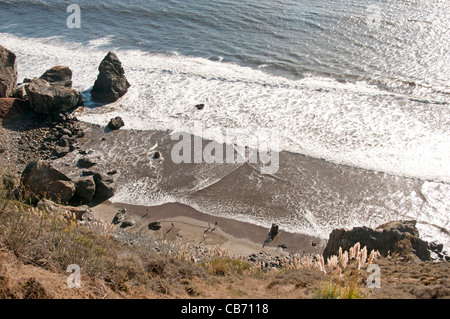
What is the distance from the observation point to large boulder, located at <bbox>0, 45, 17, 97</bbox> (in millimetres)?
18922

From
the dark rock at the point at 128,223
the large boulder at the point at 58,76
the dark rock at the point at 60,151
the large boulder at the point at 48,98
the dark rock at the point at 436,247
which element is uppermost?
the large boulder at the point at 58,76

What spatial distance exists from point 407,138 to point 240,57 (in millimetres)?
13629

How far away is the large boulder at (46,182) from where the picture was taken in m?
13.3

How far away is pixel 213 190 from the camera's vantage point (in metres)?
14.7

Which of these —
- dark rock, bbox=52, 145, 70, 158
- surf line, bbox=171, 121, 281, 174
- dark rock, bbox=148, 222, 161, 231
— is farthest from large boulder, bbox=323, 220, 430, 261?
dark rock, bbox=52, 145, 70, 158

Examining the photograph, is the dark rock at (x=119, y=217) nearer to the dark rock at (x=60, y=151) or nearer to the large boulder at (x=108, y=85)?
the dark rock at (x=60, y=151)

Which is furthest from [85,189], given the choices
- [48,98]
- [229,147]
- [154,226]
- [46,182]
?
[48,98]

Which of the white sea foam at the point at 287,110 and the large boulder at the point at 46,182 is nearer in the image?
the large boulder at the point at 46,182

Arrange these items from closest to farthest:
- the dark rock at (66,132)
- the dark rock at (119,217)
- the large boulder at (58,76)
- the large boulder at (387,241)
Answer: the large boulder at (387,241) → the dark rock at (119,217) → the dark rock at (66,132) → the large boulder at (58,76)

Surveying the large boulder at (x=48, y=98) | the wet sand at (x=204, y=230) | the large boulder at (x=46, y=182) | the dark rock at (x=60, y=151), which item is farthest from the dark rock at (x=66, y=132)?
the wet sand at (x=204, y=230)

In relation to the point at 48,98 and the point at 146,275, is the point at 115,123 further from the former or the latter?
the point at 146,275

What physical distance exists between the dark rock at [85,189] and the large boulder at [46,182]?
0.93 ft

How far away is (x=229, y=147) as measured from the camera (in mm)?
17062

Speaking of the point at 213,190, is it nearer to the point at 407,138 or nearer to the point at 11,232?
the point at 11,232
